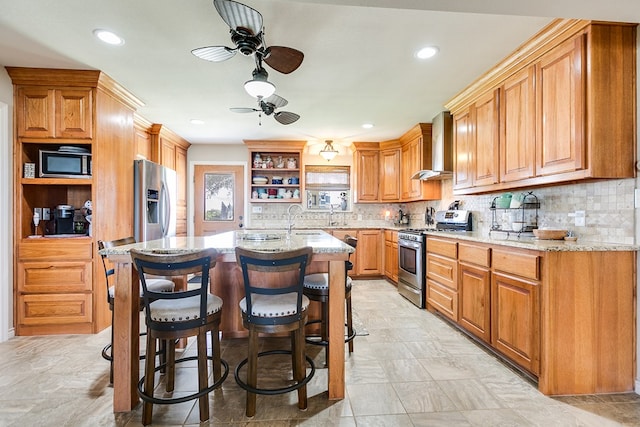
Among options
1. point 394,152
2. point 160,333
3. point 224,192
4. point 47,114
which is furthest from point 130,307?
point 394,152

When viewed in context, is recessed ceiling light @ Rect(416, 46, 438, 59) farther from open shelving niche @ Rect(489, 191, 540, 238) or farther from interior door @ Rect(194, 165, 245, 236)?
interior door @ Rect(194, 165, 245, 236)

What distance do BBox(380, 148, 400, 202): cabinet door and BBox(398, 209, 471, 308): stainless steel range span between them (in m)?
1.29

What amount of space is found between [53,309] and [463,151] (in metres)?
4.43

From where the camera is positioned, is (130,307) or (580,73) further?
(580,73)

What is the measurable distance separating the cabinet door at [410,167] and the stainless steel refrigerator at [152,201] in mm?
3637

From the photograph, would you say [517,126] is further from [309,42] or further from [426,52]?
[309,42]

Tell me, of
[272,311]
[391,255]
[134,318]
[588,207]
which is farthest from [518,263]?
[391,255]

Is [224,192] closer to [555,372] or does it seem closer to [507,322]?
[507,322]

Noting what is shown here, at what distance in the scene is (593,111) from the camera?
193 centimetres

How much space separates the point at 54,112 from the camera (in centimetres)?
287

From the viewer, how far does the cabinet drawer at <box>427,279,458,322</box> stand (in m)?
2.95

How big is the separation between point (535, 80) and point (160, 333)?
308 centimetres

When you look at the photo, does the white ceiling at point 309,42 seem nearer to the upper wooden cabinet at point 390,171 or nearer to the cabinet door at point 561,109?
the cabinet door at point 561,109

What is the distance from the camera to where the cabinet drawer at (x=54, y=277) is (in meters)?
2.83
